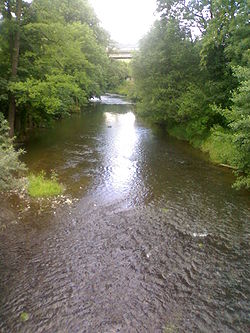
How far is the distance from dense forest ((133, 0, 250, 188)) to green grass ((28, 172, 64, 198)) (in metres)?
10.2

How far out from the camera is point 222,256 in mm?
8680

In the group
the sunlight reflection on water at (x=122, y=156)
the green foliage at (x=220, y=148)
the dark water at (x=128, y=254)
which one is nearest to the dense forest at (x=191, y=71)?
the green foliage at (x=220, y=148)

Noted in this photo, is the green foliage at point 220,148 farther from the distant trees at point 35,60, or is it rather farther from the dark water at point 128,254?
the distant trees at point 35,60

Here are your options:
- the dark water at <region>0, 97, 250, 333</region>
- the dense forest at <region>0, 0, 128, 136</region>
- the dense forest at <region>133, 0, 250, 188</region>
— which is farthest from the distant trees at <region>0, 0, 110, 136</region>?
the dense forest at <region>133, 0, 250, 188</region>

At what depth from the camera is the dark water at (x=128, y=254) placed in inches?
253

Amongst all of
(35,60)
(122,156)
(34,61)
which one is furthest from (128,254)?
(34,61)

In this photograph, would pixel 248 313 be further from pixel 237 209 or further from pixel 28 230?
pixel 28 230

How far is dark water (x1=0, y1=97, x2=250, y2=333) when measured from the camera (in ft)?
21.1

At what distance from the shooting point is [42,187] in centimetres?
1264

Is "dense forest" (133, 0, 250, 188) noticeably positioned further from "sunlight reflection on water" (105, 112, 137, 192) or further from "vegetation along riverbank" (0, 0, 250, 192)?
"sunlight reflection on water" (105, 112, 137, 192)

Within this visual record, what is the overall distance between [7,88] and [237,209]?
14140 millimetres

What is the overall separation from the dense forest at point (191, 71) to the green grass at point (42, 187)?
33.3 ft

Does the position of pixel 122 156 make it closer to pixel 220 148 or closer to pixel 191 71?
pixel 220 148

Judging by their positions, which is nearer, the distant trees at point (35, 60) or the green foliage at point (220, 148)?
the distant trees at point (35, 60)
